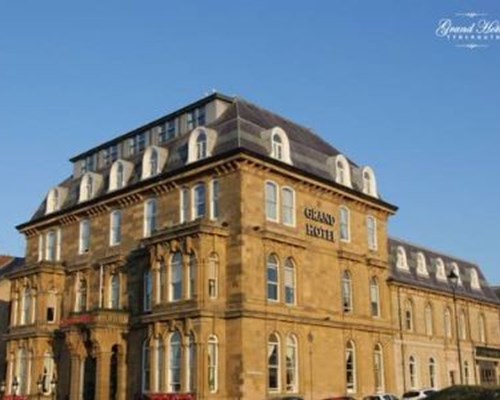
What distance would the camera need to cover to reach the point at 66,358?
46469 millimetres

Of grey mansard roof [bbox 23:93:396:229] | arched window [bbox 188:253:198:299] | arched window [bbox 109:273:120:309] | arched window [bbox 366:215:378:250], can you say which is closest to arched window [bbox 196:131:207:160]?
grey mansard roof [bbox 23:93:396:229]

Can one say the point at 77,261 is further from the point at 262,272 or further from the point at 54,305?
the point at 262,272

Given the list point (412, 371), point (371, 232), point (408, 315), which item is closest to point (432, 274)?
point (408, 315)

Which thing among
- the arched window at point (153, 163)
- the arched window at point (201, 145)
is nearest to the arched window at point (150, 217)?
the arched window at point (153, 163)

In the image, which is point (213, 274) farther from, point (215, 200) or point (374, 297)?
point (374, 297)

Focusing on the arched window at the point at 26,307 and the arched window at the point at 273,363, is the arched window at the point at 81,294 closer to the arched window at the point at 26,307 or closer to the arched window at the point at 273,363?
the arched window at the point at 26,307

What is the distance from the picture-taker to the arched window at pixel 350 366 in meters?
43.2

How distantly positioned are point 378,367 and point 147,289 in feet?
54.0

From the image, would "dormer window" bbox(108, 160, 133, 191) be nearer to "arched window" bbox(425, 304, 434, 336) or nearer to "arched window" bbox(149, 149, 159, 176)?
"arched window" bbox(149, 149, 159, 176)

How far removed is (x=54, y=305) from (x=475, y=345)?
124 ft

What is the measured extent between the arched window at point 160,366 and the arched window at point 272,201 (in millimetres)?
9439

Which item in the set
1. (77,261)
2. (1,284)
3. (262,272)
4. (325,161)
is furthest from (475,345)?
(1,284)

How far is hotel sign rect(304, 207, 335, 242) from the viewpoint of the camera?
4241 centimetres

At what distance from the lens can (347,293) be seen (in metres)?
44.9
